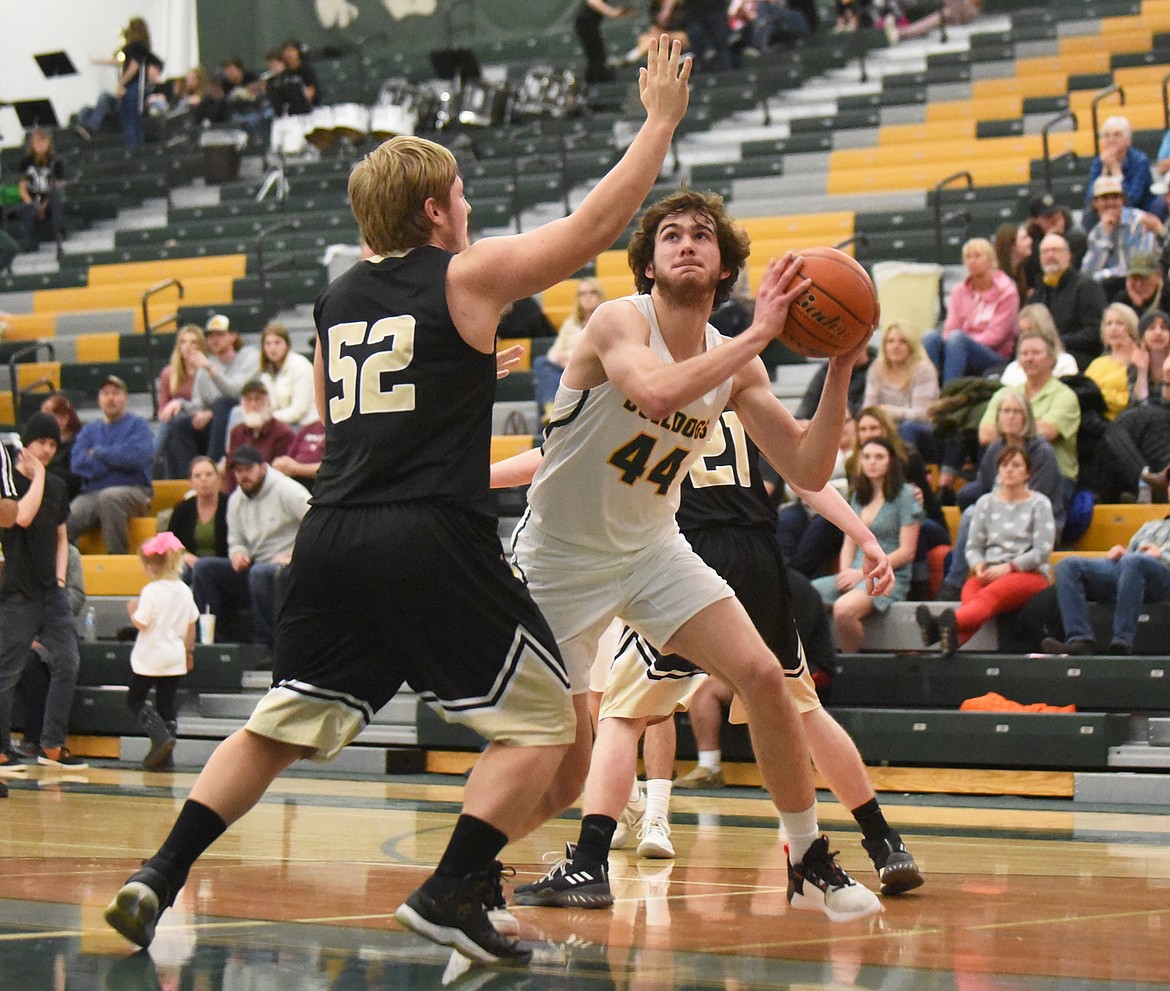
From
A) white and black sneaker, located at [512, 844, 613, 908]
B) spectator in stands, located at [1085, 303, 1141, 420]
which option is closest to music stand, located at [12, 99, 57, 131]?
spectator in stands, located at [1085, 303, 1141, 420]

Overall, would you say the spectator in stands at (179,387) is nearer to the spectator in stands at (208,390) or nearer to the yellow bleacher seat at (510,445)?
the spectator in stands at (208,390)

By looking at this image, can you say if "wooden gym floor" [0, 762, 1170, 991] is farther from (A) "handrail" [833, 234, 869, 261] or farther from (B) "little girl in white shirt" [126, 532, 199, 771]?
(A) "handrail" [833, 234, 869, 261]

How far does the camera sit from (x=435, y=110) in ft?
62.5

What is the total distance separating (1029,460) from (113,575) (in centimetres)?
618

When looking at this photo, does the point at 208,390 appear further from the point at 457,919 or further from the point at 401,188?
the point at 457,919

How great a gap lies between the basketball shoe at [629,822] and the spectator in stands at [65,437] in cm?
722

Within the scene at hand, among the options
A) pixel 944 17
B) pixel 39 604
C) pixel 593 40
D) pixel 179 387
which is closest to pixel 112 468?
pixel 179 387

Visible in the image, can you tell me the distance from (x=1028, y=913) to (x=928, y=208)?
9682 millimetres

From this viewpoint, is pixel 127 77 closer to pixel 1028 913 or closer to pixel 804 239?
pixel 804 239

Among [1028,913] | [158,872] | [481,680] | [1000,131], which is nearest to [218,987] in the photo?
[158,872]

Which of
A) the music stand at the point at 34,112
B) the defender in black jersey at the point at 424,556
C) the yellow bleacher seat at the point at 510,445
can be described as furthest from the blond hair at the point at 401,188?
the music stand at the point at 34,112

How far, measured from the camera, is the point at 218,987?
3084mm

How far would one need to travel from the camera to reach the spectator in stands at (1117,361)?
30.8ft

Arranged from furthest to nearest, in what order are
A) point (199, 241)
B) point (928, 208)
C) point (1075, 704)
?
point (199, 241) → point (928, 208) → point (1075, 704)
